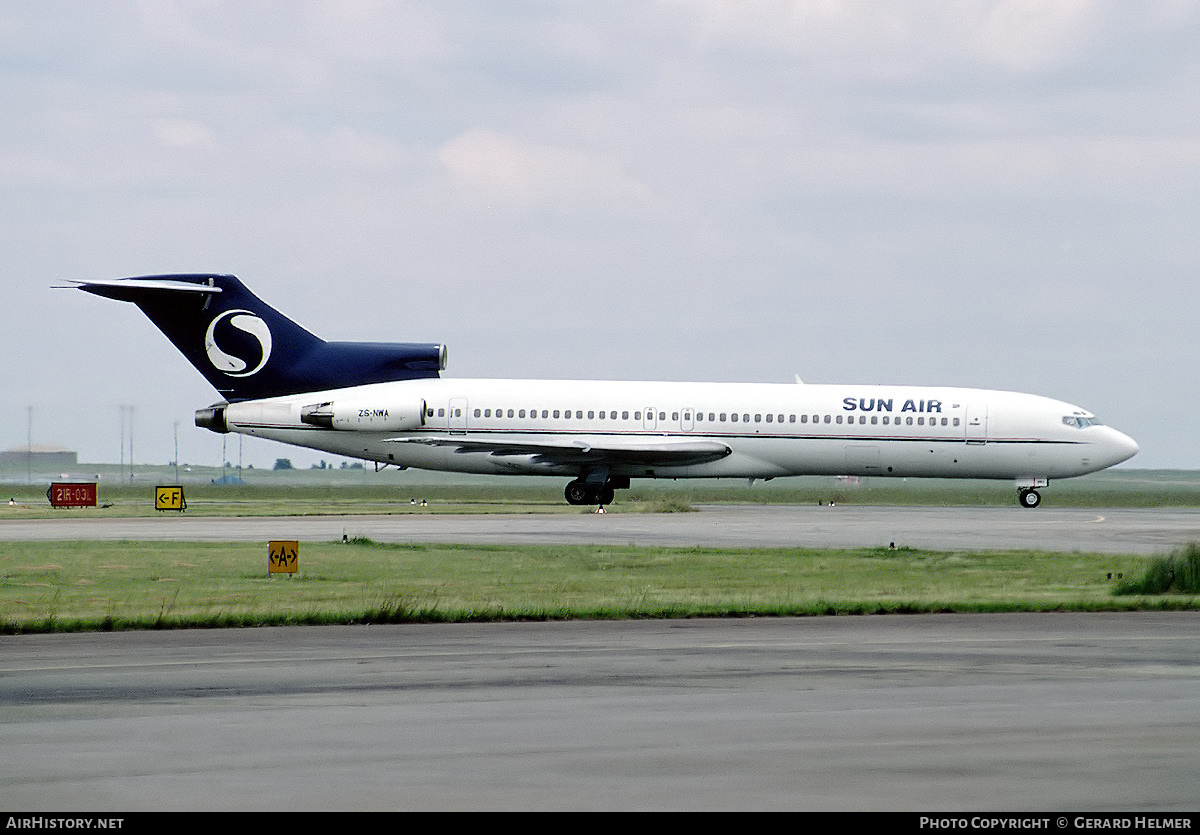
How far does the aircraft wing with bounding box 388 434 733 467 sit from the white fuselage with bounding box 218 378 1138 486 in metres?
0.07

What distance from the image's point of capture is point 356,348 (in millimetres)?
50031

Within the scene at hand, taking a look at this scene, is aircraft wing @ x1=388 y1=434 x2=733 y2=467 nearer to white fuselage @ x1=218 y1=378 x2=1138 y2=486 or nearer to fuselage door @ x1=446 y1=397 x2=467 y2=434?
white fuselage @ x1=218 y1=378 x2=1138 y2=486

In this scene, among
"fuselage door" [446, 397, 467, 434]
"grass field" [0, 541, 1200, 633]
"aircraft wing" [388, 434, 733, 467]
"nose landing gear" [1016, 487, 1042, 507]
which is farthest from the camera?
"nose landing gear" [1016, 487, 1042, 507]

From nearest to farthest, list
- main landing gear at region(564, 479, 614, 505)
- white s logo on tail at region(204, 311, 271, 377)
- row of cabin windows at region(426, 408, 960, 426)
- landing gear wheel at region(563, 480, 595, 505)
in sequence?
row of cabin windows at region(426, 408, 960, 426) → main landing gear at region(564, 479, 614, 505) → landing gear wheel at region(563, 480, 595, 505) → white s logo on tail at region(204, 311, 271, 377)

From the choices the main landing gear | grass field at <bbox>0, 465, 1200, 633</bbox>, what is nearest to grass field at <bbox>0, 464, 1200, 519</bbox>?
the main landing gear

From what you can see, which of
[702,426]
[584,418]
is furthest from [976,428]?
[584,418]

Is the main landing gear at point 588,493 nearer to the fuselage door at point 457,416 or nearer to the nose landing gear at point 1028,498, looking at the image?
the fuselage door at point 457,416

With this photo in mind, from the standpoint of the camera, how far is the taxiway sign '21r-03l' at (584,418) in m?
47.7

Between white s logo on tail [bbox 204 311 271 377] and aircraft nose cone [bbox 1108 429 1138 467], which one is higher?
white s logo on tail [bbox 204 311 271 377]

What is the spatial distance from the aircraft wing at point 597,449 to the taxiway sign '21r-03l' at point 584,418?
60 mm

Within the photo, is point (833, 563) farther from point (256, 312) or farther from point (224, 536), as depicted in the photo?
point (256, 312)

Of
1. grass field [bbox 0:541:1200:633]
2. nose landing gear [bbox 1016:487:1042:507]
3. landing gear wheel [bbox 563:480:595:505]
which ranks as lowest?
grass field [bbox 0:541:1200:633]

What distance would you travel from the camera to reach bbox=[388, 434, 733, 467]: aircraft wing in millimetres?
46969
